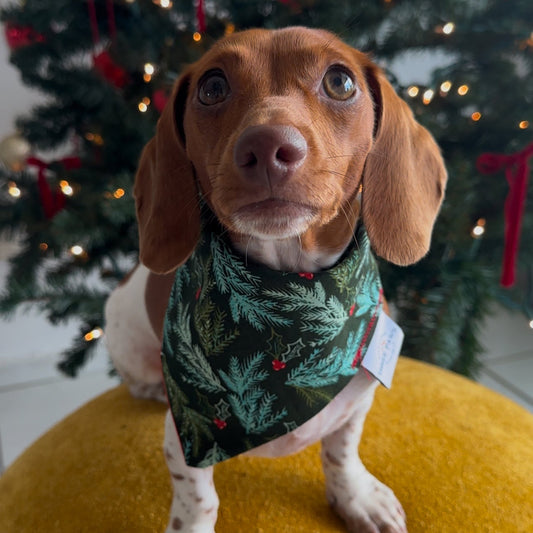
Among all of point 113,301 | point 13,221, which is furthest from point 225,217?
point 13,221

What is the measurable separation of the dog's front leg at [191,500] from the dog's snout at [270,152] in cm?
53

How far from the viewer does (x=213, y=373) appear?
0.81 metres

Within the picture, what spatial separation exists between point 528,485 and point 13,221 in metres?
1.61

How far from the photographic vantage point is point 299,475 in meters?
1.01

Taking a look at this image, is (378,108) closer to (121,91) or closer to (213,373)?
(213,373)

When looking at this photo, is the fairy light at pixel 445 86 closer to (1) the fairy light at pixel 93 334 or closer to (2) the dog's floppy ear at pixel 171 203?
(2) the dog's floppy ear at pixel 171 203

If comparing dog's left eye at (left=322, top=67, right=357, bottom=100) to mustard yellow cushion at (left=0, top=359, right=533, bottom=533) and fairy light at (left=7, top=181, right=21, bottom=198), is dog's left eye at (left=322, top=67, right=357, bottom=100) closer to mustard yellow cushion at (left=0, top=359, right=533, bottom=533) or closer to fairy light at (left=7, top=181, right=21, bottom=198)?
mustard yellow cushion at (left=0, top=359, right=533, bottom=533)

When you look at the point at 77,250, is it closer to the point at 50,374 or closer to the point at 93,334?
the point at 93,334

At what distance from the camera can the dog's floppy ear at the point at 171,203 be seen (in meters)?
0.86

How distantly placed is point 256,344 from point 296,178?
293 millimetres

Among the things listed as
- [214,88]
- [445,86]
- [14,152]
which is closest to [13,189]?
[14,152]

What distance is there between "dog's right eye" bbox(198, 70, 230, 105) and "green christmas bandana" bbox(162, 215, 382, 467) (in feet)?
0.67

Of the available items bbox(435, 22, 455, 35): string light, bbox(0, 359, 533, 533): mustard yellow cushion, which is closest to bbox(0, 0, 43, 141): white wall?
bbox(0, 359, 533, 533): mustard yellow cushion

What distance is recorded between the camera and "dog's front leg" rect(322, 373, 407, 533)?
0.89m
